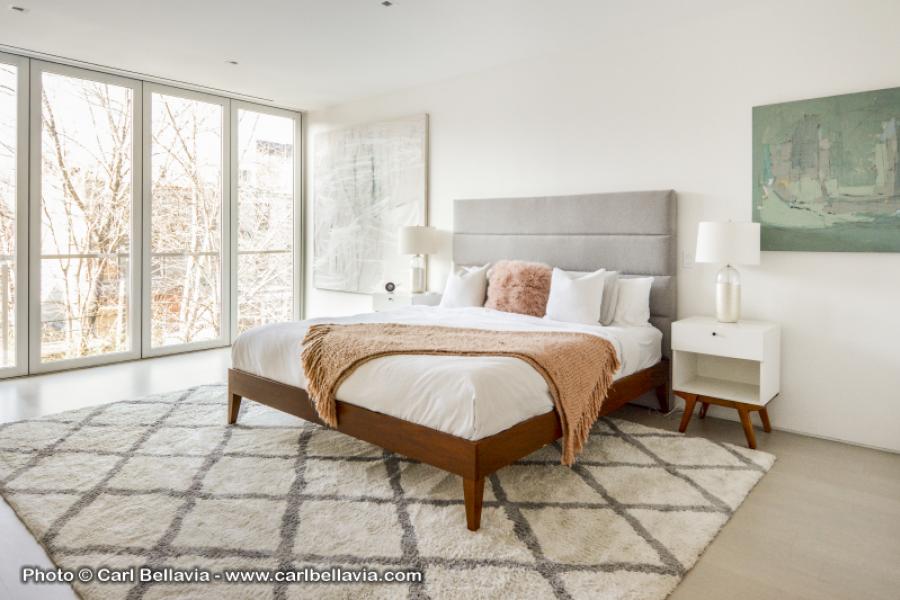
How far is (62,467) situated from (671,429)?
3263mm

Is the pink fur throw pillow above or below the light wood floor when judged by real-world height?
above

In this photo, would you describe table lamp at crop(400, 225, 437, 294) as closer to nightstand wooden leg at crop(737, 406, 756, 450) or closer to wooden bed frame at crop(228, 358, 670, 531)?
wooden bed frame at crop(228, 358, 670, 531)

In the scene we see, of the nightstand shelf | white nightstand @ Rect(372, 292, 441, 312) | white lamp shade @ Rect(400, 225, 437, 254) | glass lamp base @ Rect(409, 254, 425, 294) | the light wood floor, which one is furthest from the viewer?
glass lamp base @ Rect(409, 254, 425, 294)

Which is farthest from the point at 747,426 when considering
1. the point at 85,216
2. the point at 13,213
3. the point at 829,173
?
the point at 13,213

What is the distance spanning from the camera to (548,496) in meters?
2.51

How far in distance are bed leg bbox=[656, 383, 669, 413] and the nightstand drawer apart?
0.42m

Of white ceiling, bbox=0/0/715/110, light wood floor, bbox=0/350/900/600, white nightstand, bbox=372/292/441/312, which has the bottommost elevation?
light wood floor, bbox=0/350/900/600

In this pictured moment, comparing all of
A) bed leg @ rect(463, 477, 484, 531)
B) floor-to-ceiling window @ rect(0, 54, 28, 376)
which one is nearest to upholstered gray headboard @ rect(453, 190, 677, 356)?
bed leg @ rect(463, 477, 484, 531)

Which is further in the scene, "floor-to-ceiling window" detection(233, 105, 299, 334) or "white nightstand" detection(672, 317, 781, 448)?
"floor-to-ceiling window" detection(233, 105, 299, 334)

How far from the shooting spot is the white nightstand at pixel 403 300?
15.8ft

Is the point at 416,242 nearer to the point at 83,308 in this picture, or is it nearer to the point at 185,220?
the point at 185,220

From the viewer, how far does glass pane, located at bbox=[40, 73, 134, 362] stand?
15.6 feet

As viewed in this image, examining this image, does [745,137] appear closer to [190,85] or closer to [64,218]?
[190,85]

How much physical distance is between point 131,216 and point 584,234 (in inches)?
156
